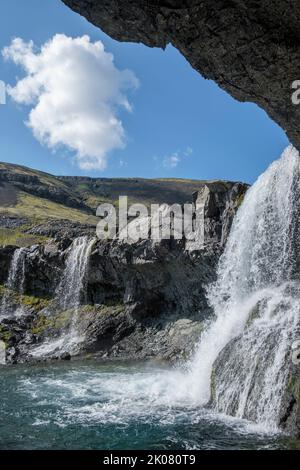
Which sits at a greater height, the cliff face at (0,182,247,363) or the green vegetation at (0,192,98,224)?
the green vegetation at (0,192,98,224)

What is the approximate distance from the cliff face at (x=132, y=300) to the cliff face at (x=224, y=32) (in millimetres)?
28425

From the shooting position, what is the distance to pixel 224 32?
1750cm

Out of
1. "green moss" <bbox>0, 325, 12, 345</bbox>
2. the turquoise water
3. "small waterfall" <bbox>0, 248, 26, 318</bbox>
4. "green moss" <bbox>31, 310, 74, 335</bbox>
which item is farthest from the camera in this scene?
"small waterfall" <bbox>0, 248, 26, 318</bbox>

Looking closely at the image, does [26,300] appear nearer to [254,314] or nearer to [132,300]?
[132,300]

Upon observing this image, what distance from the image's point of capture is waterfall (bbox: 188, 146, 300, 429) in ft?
79.7

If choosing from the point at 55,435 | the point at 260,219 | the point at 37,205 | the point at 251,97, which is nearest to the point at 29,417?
the point at 55,435

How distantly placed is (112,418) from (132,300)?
30.6m

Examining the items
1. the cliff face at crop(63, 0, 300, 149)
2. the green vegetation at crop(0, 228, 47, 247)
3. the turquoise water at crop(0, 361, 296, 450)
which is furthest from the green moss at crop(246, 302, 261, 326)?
the green vegetation at crop(0, 228, 47, 247)

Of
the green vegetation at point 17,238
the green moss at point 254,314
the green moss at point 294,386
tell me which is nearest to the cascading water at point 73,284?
the green moss at point 254,314

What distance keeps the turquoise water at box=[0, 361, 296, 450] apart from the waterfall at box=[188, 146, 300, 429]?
1728mm

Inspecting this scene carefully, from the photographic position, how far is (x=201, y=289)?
51.6 meters

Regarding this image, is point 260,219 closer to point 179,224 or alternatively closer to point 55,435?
point 179,224

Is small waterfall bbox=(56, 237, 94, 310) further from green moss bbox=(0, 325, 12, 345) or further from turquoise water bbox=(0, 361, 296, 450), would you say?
turquoise water bbox=(0, 361, 296, 450)

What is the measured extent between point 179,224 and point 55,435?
32290 mm
